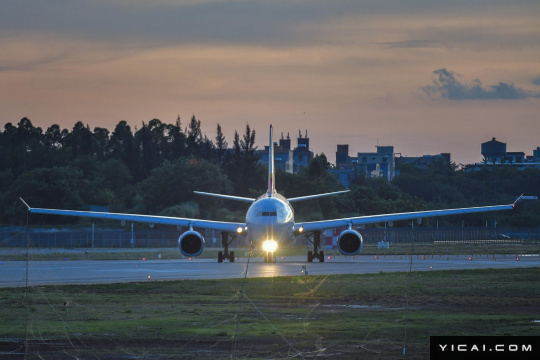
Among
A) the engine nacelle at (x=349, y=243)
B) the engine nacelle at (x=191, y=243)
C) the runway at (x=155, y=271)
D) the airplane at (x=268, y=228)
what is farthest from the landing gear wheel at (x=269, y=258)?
the engine nacelle at (x=349, y=243)

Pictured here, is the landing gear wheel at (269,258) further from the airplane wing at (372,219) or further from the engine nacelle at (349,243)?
the engine nacelle at (349,243)

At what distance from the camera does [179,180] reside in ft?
293

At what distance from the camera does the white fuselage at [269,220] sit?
47.3 meters

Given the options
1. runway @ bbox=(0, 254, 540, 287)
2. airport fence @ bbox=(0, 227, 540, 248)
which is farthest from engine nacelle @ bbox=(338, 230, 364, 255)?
airport fence @ bbox=(0, 227, 540, 248)

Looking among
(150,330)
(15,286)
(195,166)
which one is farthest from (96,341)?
(195,166)

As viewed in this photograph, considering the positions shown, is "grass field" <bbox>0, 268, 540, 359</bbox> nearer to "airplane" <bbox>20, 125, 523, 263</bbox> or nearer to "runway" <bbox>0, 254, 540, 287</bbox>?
"runway" <bbox>0, 254, 540, 287</bbox>

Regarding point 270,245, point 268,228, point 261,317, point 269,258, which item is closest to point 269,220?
point 268,228

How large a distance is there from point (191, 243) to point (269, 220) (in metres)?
5.06

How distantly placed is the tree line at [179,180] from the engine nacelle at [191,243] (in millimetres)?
29271

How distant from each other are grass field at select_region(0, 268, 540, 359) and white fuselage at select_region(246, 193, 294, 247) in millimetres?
12662

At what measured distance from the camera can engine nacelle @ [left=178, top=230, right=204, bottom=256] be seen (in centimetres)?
4959

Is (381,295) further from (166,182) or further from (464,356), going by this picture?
(166,182)

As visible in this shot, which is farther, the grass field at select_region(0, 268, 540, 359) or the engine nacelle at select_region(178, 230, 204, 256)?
the engine nacelle at select_region(178, 230, 204, 256)

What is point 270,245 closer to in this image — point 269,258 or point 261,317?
point 269,258
